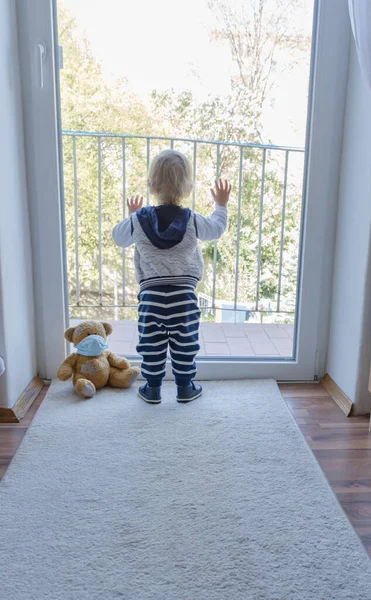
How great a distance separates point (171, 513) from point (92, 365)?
2.79ft

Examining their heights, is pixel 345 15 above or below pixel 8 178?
above

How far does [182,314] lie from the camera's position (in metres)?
1.87

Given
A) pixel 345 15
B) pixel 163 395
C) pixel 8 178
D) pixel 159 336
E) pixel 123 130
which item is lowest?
pixel 163 395

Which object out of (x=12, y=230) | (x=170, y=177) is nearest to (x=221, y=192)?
(x=170, y=177)

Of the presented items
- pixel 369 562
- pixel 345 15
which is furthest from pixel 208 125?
pixel 369 562

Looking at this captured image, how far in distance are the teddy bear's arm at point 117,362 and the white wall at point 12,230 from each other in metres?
0.33

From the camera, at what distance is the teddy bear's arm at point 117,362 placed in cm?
205

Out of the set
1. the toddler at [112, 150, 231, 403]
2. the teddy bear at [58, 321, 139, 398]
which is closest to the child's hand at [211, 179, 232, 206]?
the toddler at [112, 150, 231, 403]

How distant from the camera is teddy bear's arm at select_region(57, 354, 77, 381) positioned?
1963 mm

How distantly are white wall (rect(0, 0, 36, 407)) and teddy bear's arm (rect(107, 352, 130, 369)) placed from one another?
1.08 feet

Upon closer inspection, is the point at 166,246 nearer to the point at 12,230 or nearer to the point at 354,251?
the point at 12,230

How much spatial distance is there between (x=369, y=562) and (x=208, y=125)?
2234 mm

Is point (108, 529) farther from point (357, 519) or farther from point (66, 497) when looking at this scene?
point (357, 519)

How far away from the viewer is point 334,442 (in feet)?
5.42
